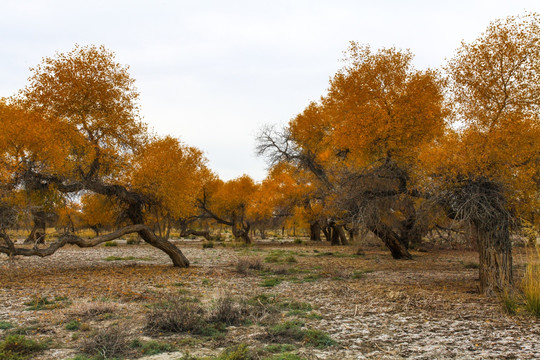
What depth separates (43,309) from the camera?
910cm

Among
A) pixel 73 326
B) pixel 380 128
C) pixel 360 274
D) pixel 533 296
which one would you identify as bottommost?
pixel 360 274

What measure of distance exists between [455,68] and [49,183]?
14.8m

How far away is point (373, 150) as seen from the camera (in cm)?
1541

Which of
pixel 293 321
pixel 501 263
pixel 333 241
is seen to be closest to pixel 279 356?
pixel 293 321

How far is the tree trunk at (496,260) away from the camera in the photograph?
34.1 feet

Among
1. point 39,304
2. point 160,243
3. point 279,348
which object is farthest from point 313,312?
point 160,243

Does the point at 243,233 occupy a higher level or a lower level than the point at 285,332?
higher

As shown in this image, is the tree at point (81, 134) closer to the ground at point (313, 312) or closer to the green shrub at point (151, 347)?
the ground at point (313, 312)

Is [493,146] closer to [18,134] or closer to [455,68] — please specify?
[455,68]

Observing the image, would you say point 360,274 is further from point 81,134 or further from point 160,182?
point 81,134

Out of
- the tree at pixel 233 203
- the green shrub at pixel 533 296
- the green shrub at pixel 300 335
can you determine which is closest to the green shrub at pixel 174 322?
the green shrub at pixel 300 335

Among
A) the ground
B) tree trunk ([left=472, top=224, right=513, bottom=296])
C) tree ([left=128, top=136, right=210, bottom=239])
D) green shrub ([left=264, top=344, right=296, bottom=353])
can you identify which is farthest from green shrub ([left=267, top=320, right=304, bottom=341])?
tree ([left=128, top=136, right=210, bottom=239])

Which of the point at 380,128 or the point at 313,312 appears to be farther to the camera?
the point at 380,128

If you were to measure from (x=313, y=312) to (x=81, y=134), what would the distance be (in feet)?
41.0
